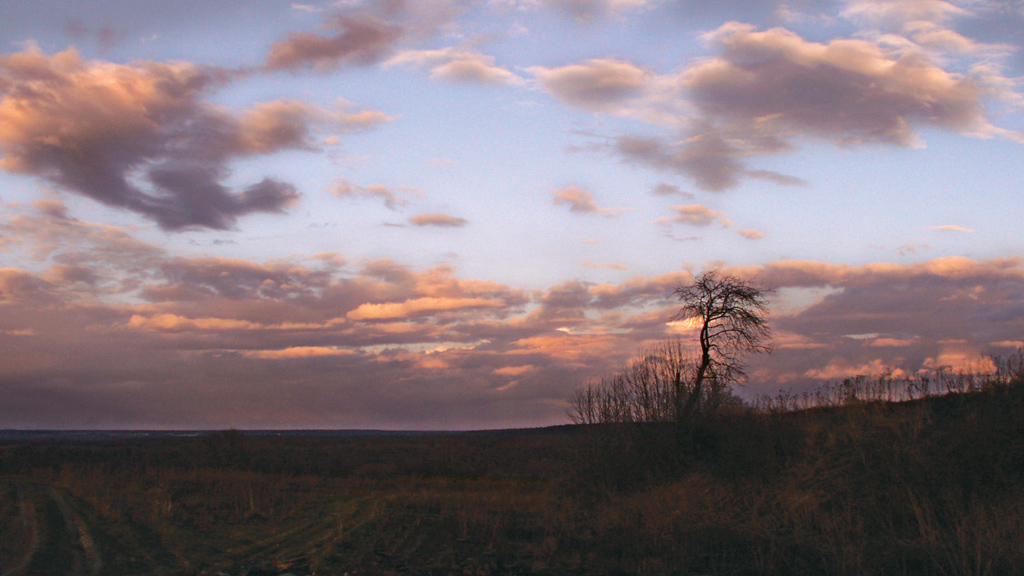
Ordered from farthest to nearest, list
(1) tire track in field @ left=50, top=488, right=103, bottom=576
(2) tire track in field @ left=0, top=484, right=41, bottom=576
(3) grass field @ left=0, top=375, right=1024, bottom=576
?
(3) grass field @ left=0, top=375, right=1024, bottom=576
(1) tire track in field @ left=50, top=488, right=103, bottom=576
(2) tire track in field @ left=0, top=484, right=41, bottom=576

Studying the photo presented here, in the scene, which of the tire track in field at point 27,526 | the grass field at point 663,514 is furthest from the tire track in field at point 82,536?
the tire track in field at point 27,526

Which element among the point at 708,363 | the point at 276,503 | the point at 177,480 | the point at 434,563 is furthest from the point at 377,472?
the point at 434,563

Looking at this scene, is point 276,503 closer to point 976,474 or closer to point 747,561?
point 747,561

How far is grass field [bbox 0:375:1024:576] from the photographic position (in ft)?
43.0

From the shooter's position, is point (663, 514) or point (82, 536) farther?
point (663, 514)

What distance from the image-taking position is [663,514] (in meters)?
16.9

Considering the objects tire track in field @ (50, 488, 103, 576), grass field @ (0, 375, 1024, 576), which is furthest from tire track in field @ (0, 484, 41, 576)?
tire track in field @ (50, 488, 103, 576)

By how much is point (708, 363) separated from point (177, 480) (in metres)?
23.5

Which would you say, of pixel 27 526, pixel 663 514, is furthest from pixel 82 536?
pixel 663 514

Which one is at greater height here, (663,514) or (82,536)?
(82,536)

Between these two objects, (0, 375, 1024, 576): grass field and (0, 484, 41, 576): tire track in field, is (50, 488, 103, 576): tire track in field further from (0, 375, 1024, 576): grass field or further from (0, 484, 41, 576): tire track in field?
(0, 484, 41, 576): tire track in field

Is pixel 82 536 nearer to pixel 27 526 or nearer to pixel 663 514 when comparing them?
pixel 27 526

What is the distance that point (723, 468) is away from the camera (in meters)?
21.5

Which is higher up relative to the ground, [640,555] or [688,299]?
[688,299]
